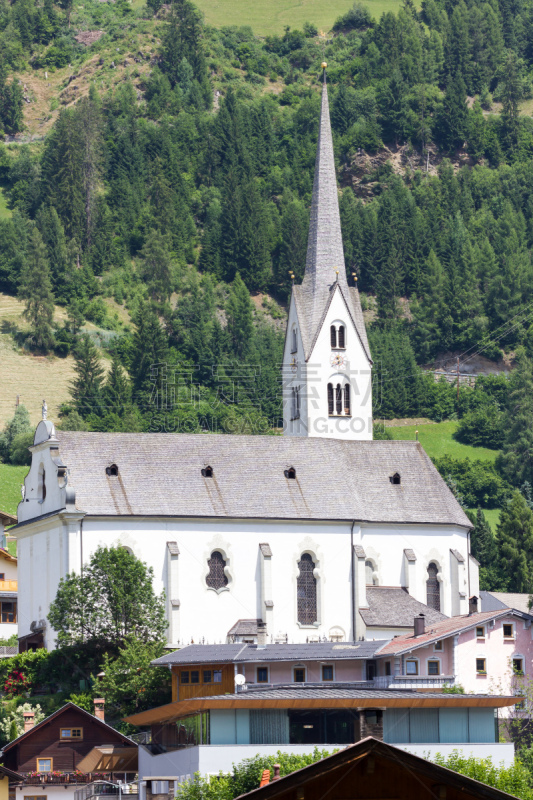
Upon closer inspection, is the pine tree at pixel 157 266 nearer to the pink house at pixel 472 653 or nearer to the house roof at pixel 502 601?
the house roof at pixel 502 601

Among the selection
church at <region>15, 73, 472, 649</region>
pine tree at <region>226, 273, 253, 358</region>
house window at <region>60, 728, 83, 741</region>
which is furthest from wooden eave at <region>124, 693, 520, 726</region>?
pine tree at <region>226, 273, 253, 358</region>

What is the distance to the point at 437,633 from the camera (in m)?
67.6

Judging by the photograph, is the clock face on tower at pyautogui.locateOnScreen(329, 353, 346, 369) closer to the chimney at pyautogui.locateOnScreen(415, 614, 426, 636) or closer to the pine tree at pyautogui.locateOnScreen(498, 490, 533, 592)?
the chimney at pyautogui.locateOnScreen(415, 614, 426, 636)

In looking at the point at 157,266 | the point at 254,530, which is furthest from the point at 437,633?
the point at 157,266

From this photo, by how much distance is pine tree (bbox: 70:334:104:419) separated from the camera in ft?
501

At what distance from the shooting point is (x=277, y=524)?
7675cm

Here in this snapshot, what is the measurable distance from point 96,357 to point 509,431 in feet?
130

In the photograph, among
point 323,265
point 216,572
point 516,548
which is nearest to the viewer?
point 216,572

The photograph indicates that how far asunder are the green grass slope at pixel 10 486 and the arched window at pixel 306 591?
148 feet

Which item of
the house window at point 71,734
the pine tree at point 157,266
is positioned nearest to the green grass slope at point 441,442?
the pine tree at point 157,266

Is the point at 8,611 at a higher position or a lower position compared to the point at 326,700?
higher

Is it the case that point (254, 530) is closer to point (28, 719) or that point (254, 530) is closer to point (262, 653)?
point (262, 653)

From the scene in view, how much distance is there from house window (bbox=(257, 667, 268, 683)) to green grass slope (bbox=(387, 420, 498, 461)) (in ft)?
294

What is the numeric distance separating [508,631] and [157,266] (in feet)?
419
